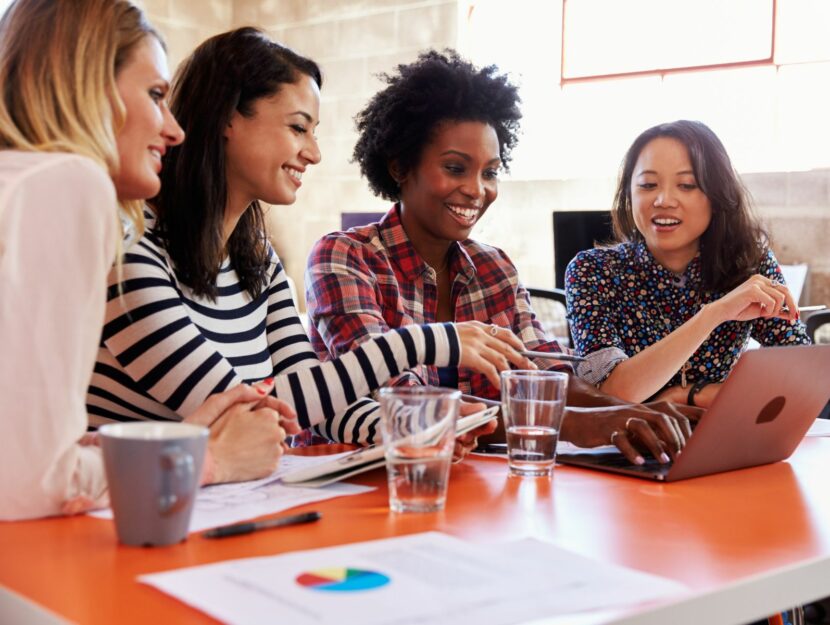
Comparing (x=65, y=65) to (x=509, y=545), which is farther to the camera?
(x=65, y=65)

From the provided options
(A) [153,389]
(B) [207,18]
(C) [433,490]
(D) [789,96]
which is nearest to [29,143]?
(A) [153,389]

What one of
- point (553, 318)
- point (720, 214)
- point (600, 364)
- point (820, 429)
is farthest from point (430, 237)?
point (553, 318)

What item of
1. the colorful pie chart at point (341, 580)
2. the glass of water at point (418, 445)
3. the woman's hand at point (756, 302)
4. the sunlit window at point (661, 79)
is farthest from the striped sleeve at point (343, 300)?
Result: the sunlit window at point (661, 79)

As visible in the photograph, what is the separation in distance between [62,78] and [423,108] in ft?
3.32

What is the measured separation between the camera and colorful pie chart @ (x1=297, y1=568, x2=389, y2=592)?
2.19 ft

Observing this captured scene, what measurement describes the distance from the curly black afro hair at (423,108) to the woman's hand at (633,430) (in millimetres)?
809

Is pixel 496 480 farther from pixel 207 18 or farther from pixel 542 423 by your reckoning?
pixel 207 18

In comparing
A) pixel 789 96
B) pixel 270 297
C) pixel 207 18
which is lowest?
pixel 270 297

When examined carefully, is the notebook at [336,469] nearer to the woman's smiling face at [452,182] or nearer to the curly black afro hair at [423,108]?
the woman's smiling face at [452,182]

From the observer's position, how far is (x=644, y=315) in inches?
79.0

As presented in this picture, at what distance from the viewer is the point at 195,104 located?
151 centimetres

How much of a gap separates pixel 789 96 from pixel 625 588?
3704mm

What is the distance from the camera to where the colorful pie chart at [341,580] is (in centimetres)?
67

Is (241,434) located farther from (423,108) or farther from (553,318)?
(553,318)
